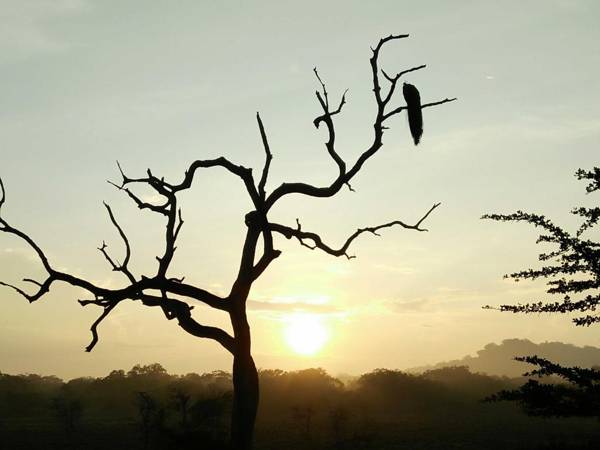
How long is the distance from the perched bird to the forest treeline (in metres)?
20.7

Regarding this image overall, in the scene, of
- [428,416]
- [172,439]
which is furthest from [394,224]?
[428,416]

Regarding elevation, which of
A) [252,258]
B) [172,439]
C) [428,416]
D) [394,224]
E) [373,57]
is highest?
[373,57]

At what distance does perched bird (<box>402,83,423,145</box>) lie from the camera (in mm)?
8195

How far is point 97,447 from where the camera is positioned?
44.9 metres

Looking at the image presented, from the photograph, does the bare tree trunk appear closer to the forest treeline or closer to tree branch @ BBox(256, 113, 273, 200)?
tree branch @ BBox(256, 113, 273, 200)

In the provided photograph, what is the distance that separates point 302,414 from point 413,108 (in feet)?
163

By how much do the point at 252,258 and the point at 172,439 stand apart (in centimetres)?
269

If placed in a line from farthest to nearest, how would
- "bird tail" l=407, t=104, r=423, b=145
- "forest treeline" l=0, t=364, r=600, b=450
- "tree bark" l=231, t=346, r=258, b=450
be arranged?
1. "forest treeline" l=0, t=364, r=600, b=450
2. "bird tail" l=407, t=104, r=423, b=145
3. "tree bark" l=231, t=346, r=258, b=450

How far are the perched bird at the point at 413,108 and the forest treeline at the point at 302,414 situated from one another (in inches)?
816

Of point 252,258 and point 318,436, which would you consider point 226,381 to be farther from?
point 252,258

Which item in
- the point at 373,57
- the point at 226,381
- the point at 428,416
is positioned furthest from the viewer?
the point at 226,381

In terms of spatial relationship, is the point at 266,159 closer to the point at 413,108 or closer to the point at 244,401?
the point at 413,108

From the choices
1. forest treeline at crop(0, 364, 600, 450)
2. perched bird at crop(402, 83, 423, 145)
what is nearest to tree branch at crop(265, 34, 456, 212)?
perched bird at crop(402, 83, 423, 145)

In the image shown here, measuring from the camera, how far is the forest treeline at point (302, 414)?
46812mm
